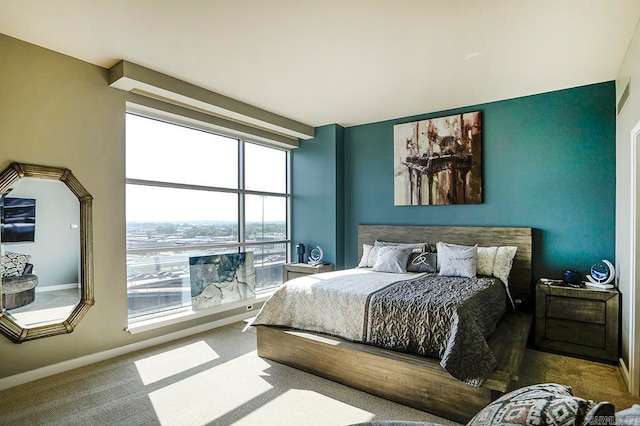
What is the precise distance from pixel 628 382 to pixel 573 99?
114 inches

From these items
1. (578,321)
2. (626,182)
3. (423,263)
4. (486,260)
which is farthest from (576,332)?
(423,263)

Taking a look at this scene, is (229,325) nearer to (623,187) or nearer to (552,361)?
(552,361)

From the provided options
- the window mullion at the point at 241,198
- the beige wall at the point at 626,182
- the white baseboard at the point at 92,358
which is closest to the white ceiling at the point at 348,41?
the beige wall at the point at 626,182

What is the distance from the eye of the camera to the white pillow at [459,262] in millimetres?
3885

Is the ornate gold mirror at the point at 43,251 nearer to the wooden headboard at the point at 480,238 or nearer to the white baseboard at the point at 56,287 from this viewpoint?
the white baseboard at the point at 56,287

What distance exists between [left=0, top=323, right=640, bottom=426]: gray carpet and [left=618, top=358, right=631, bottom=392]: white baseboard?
0.18 ft

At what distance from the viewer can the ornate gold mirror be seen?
2936 mm

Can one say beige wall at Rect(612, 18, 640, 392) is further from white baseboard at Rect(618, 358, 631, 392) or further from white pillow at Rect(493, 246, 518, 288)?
white pillow at Rect(493, 246, 518, 288)

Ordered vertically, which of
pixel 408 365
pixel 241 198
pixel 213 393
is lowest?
pixel 213 393

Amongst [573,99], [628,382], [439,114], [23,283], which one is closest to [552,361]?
[628,382]

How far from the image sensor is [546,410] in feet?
2.79

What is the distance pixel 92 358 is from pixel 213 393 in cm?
148

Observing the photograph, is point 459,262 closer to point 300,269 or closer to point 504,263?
point 504,263

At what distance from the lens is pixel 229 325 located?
4.62 meters
